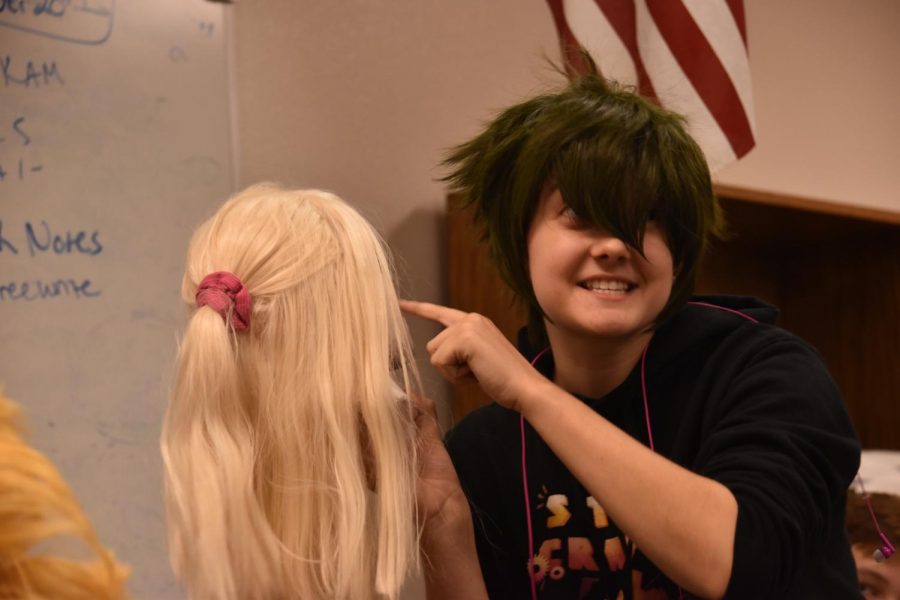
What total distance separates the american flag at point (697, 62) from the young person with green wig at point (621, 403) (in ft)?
2.97

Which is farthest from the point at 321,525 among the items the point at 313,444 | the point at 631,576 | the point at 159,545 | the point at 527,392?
the point at 159,545

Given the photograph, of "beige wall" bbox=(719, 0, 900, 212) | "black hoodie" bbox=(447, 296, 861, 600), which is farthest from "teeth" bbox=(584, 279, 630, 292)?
"beige wall" bbox=(719, 0, 900, 212)

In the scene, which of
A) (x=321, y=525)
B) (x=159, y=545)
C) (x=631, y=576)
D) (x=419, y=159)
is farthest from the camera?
(x=419, y=159)

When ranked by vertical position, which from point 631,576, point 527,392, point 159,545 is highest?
point 527,392

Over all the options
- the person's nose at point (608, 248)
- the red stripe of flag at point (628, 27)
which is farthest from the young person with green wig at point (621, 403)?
the red stripe of flag at point (628, 27)

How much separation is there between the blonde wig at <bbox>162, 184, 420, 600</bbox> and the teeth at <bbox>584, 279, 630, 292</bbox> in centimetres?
21

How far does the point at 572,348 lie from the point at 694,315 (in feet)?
0.48

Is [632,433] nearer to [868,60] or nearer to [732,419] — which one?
[732,419]

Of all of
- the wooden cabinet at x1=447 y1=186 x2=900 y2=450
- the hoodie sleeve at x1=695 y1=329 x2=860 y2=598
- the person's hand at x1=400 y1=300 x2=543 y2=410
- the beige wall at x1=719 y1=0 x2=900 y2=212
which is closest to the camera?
the hoodie sleeve at x1=695 y1=329 x2=860 y2=598


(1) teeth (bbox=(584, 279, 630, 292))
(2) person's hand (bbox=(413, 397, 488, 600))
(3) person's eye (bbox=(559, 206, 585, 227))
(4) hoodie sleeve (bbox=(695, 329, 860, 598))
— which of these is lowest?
(2) person's hand (bbox=(413, 397, 488, 600))

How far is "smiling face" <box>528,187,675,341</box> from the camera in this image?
104cm

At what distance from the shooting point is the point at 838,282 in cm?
285

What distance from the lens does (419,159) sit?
6.63 feet

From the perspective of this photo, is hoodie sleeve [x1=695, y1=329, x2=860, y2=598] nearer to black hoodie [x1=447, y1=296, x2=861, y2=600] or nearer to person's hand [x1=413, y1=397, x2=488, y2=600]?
black hoodie [x1=447, y1=296, x2=861, y2=600]
